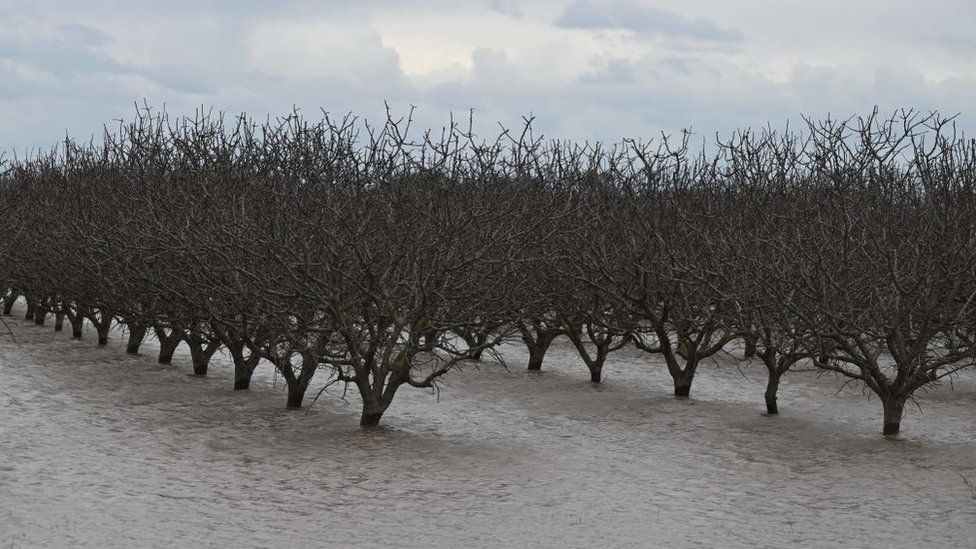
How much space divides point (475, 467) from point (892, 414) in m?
6.79

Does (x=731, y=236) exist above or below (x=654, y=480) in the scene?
above

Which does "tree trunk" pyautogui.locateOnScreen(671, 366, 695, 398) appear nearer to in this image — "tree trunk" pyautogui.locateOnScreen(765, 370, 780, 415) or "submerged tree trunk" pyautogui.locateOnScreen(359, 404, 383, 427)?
"tree trunk" pyautogui.locateOnScreen(765, 370, 780, 415)

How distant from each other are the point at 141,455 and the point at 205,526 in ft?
13.6

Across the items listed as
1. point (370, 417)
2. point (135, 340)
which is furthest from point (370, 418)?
point (135, 340)

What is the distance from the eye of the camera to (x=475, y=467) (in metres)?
14.6

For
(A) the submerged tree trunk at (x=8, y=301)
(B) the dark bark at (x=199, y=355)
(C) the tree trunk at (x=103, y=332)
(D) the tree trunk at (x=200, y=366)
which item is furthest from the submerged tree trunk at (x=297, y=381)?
(A) the submerged tree trunk at (x=8, y=301)

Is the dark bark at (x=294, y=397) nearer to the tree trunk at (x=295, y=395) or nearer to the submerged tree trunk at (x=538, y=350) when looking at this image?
the tree trunk at (x=295, y=395)

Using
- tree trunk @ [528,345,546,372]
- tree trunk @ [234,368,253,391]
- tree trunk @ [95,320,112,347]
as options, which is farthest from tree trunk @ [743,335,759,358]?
tree trunk @ [95,320,112,347]

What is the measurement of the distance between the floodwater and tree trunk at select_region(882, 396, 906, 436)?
26cm

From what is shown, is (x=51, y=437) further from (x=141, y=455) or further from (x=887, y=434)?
(x=887, y=434)

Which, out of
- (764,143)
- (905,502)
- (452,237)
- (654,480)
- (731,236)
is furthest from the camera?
(764,143)

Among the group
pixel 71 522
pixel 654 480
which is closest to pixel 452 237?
pixel 654 480

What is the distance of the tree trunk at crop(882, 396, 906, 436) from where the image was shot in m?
17.4

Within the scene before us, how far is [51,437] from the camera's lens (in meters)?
15.9
